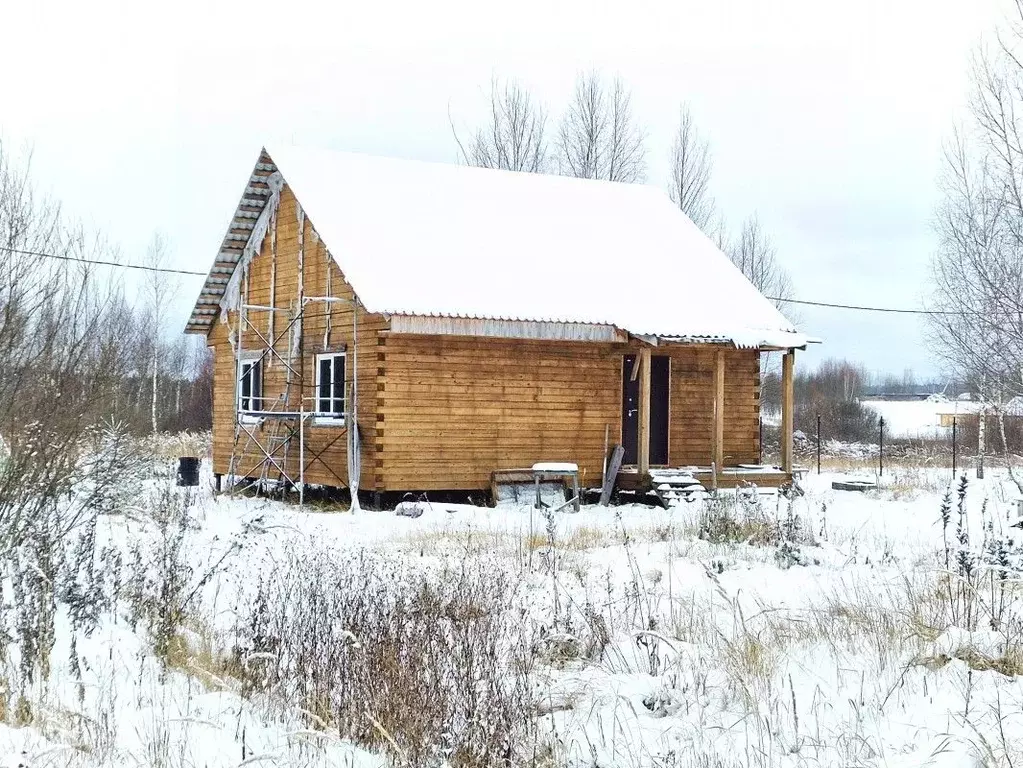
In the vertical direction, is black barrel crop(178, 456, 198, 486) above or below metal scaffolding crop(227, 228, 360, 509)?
below

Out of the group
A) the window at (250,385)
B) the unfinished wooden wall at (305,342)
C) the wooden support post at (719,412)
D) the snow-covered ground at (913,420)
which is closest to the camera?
the unfinished wooden wall at (305,342)

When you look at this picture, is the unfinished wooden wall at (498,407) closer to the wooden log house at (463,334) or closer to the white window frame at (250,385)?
the wooden log house at (463,334)

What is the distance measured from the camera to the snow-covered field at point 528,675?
509cm

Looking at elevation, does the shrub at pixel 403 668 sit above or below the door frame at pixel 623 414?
below

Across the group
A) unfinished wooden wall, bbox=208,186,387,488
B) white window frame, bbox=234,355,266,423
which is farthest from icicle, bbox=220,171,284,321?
white window frame, bbox=234,355,266,423

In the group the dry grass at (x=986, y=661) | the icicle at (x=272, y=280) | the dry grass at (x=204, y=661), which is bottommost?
the dry grass at (x=204, y=661)

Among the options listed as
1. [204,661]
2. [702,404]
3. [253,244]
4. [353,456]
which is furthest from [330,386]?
[204,661]

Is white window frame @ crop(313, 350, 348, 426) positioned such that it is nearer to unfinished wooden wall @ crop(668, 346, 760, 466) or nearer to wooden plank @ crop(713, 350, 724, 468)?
unfinished wooden wall @ crop(668, 346, 760, 466)

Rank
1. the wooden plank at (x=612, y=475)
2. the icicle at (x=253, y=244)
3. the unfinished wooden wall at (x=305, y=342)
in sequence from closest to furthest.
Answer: the unfinished wooden wall at (x=305, y=342), the wooden plank at (x=612, y=475), the icicle at (x=253, y=244)

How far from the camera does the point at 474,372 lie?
18281 mm

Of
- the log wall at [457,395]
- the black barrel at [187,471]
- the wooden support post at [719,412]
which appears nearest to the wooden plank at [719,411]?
the wooden support post at [719,412]

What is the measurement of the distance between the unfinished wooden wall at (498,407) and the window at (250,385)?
436cm

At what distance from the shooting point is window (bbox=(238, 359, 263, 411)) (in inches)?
837

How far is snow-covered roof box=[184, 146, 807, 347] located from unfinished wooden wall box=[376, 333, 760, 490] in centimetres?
85
